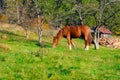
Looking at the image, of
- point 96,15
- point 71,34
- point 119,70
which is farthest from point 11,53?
point 96,15

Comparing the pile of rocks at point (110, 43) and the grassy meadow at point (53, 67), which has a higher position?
the grassy meadow at point (53, 67)

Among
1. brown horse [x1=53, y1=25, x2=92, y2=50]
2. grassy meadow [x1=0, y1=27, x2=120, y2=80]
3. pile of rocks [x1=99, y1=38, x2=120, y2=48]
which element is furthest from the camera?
pile of rocks [x1=99, y1=38, x2=120, y2=48]

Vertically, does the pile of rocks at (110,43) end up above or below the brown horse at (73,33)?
below

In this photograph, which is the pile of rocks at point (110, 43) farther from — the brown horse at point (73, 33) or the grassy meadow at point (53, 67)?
the grassy meadow at point (53, 67)

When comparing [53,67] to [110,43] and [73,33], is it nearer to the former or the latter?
[73,33]

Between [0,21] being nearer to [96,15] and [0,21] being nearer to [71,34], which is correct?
[96,15]

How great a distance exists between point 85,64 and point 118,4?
79.4ft

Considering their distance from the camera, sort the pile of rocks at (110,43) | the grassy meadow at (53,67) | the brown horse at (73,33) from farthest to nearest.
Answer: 1. the pile of rocks at (110,43)
2. the brown horse at (73,33)
3. the grassy meadow at (53,67)

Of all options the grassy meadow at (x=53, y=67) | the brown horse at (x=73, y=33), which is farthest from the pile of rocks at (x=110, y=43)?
the grassy meadow at (x=53, y=67)

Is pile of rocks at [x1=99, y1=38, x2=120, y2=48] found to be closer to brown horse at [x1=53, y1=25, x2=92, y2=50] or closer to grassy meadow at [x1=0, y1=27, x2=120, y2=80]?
brown horse at [x1=53, y1=25, x2=92, y2=50]

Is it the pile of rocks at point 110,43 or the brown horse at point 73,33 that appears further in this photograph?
the pile of rocks at point 110,43

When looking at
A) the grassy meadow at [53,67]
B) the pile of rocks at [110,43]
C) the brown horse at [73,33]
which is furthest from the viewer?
the pile of rocks at [110,43]

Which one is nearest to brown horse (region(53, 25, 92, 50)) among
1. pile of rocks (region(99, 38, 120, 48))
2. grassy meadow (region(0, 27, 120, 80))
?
grassy meadow (region(0, 27, 120, 80))

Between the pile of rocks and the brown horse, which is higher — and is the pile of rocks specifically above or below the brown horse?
below
